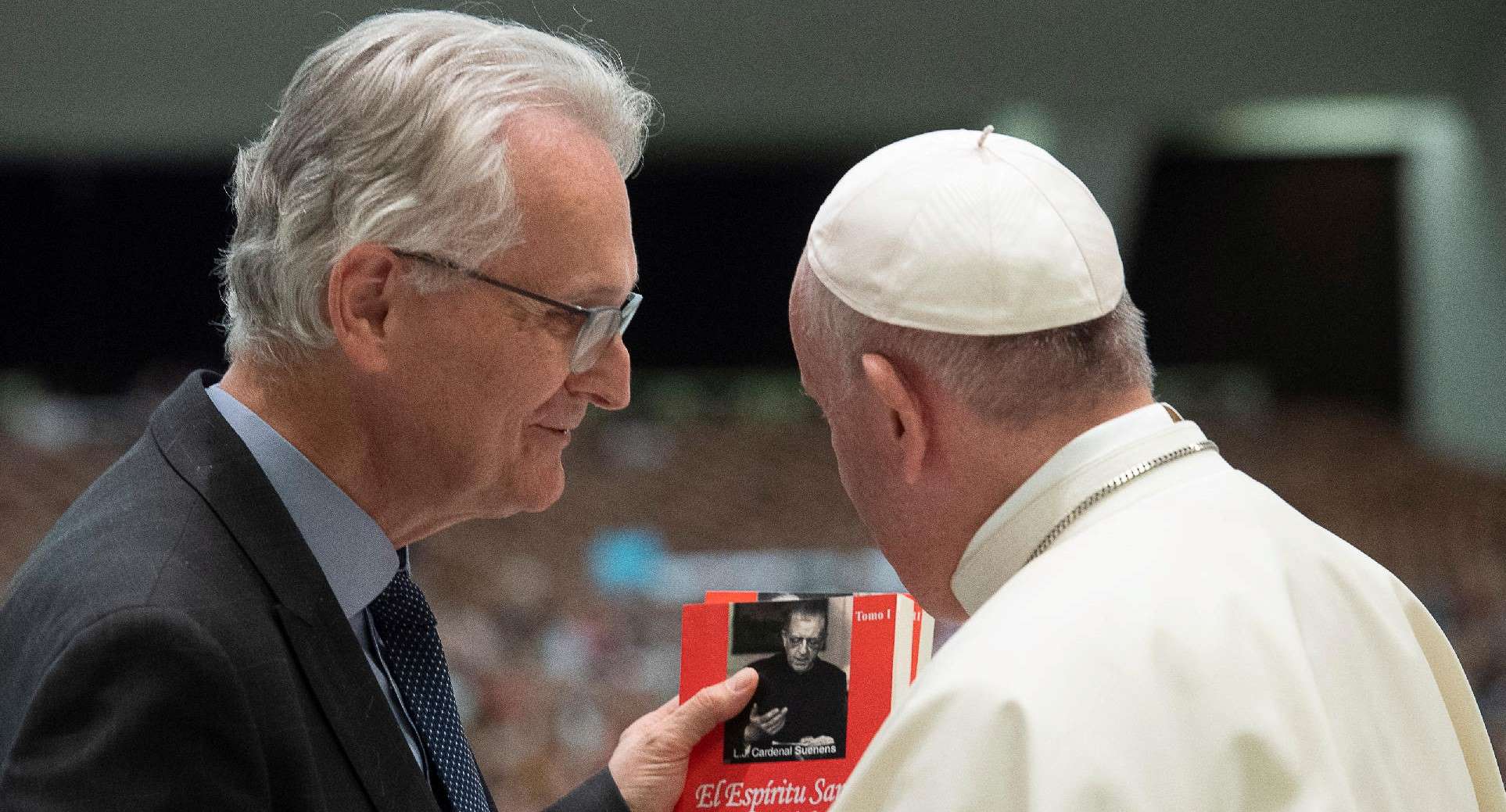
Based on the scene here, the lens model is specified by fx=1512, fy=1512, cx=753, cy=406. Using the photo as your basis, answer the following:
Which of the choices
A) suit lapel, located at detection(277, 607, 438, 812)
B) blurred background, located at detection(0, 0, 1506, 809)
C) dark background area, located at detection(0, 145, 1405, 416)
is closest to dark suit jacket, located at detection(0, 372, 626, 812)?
suit lapel, located at detection(277, 607, 438, 812)

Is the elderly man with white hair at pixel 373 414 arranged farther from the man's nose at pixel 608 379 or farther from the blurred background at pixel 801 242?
the blurred background at pixel 801 242

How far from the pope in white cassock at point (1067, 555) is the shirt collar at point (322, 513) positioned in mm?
454

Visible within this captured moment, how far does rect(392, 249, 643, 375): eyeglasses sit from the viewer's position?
140 centimetres

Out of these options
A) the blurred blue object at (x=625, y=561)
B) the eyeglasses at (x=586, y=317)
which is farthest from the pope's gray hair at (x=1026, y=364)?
the blurred blue object at (x=625, y=561)

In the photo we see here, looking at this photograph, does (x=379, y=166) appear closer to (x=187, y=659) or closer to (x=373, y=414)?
(x=373, y=414)

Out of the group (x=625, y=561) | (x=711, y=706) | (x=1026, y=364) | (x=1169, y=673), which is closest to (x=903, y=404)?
(x=1026, y=364)

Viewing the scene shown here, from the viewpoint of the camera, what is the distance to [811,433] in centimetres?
1197

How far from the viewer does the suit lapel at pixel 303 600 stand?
4.16 feet

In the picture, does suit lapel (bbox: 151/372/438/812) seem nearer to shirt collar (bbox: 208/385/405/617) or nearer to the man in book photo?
shirt collar (bbox: 208/385/405/617)

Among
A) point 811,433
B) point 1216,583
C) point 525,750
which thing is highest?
point 1216,583

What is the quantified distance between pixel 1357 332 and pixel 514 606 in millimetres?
8607

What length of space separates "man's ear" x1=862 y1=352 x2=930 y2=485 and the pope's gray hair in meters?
0.02

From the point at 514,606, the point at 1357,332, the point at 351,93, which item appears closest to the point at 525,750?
the point at 514,606

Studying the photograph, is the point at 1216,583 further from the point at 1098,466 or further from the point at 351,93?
the point at 351,93
